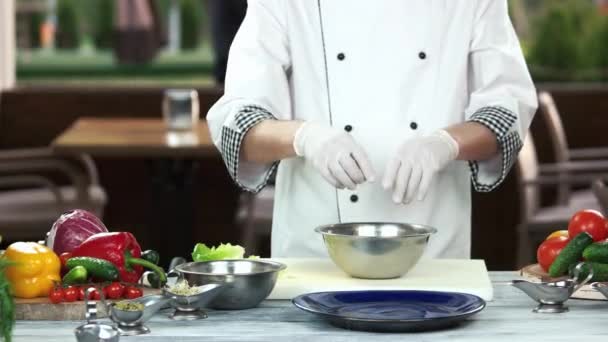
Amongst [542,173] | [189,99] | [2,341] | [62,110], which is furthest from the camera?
[62,110]

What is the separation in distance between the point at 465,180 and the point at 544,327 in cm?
81

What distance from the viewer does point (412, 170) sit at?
93.0 inches

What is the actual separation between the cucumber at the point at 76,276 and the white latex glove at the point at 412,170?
59 cm

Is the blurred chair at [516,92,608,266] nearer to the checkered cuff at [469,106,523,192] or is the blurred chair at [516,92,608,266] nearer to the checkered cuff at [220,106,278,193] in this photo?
the checkered cuff at [469,106,523,192]

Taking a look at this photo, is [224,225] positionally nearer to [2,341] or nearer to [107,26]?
[107,26]

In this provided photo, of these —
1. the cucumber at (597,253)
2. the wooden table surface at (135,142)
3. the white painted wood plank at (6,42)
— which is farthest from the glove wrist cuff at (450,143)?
the white painted wood plank at (6,42)

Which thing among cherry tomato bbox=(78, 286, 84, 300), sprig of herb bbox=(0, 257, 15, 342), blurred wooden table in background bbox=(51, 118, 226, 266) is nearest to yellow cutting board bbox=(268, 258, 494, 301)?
cherry tomato bbox=(78, 286, 84, 300)

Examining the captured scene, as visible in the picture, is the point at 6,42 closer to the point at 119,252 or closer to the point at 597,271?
the point at 119,252

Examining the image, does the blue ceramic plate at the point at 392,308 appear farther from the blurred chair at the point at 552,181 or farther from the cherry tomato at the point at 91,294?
the blurred chair at the point at 552,181

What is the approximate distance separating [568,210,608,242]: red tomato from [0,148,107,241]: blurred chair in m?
2.87

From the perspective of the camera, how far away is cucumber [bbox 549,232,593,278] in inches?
88.9

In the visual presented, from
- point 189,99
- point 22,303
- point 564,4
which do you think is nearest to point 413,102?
point 22,303

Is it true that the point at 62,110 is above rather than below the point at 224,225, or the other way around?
above

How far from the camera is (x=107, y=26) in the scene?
673 cm
